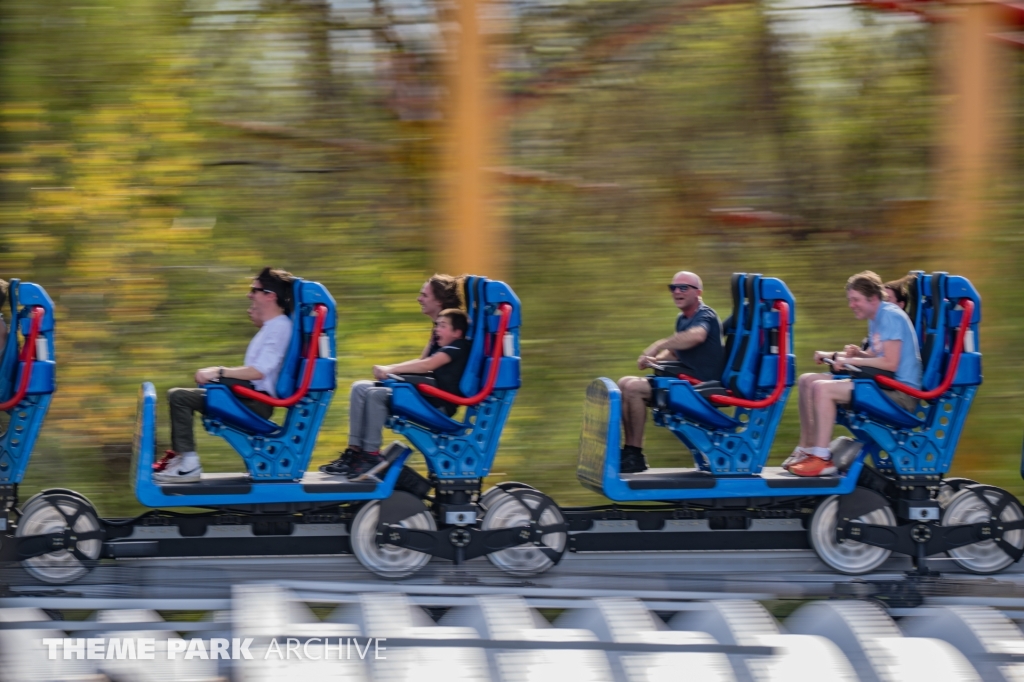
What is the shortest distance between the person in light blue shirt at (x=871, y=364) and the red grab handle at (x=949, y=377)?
0.05 meters

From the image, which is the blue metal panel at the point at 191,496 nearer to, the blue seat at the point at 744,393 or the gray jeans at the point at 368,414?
the gray jeans at the point at 368,414

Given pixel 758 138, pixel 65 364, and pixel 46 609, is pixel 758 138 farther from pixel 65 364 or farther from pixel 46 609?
pixel 46 609

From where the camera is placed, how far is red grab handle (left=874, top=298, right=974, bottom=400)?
639 cm

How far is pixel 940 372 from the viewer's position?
6.54 metres

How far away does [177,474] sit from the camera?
600cm

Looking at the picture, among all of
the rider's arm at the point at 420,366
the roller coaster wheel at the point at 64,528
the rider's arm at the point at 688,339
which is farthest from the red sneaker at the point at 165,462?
the rider's arm at the point at 688,339

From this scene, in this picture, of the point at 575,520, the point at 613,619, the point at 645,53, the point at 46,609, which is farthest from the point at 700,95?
the point at 46,609

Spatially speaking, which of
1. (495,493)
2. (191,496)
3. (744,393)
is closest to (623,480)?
(495,493)

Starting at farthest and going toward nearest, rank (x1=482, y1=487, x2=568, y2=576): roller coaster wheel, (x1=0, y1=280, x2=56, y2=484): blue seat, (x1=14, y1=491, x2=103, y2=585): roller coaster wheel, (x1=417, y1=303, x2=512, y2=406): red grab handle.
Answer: (x1=482, y1=487, x2=568, y2=576): roller coaster wheel
(x1=417, y1=303, x2=512, y2=406): red grab handle
(x1=0, y1=280, x2=56, y2=484): blue seat
(x1=14, y1=491, x2=103, y2=585): roller coaster wheel

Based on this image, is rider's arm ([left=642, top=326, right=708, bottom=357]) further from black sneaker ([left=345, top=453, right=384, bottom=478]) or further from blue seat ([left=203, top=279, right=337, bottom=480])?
blue seat ([left=203, top=279, right=337, bottom=480])

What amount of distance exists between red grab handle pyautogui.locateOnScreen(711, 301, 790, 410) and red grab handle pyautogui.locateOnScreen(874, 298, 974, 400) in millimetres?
525

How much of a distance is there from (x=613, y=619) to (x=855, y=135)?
5885 mm

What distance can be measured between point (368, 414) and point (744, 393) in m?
2.00

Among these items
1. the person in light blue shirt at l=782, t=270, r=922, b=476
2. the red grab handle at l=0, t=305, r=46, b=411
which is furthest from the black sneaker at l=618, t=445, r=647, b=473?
the red grab handle at l=0, t=305, r=46, b=411
